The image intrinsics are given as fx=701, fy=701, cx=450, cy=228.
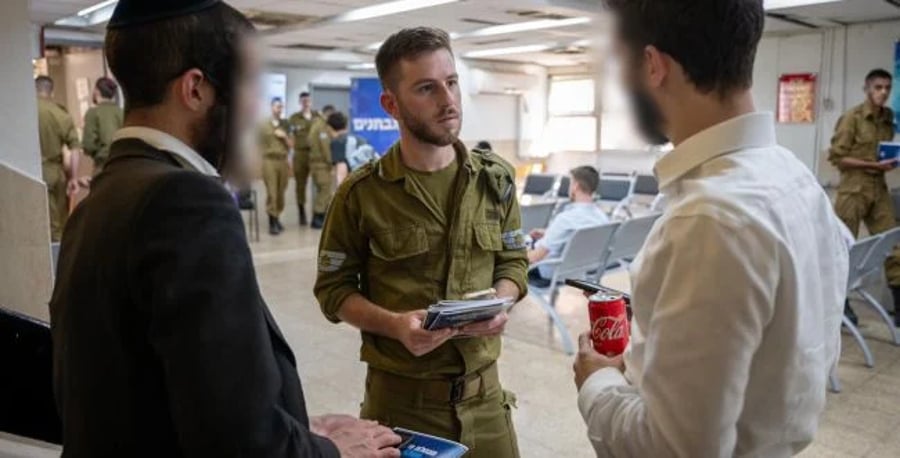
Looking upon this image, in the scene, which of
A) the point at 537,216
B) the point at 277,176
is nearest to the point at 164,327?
the point at 537,216

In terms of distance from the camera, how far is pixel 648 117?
1.09 m

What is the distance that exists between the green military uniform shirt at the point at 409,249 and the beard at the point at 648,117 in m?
0.72

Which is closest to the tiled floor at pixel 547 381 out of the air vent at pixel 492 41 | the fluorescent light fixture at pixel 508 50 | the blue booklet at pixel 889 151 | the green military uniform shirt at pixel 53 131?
the blue booklet at pixel 889 151

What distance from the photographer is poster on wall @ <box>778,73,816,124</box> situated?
21.4 feet

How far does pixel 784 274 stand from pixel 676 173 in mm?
206

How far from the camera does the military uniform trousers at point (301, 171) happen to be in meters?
9.77

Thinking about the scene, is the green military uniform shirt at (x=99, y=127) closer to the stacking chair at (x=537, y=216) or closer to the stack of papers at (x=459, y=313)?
the stacking chair at (x=537, y=216)

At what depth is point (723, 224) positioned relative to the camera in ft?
2.85

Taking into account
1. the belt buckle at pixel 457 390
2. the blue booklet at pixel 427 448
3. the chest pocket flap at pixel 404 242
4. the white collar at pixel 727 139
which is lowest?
the belt buckle at pixel 457 390

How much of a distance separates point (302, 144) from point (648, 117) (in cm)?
897

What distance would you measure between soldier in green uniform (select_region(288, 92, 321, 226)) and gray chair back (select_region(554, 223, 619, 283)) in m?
5.68

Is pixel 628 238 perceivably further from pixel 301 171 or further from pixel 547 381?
pixel 301 171

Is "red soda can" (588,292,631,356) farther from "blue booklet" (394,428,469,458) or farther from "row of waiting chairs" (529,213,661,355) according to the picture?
"row of waiting chairs" (529,213,661,355)

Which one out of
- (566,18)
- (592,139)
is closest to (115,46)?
(566,18)
